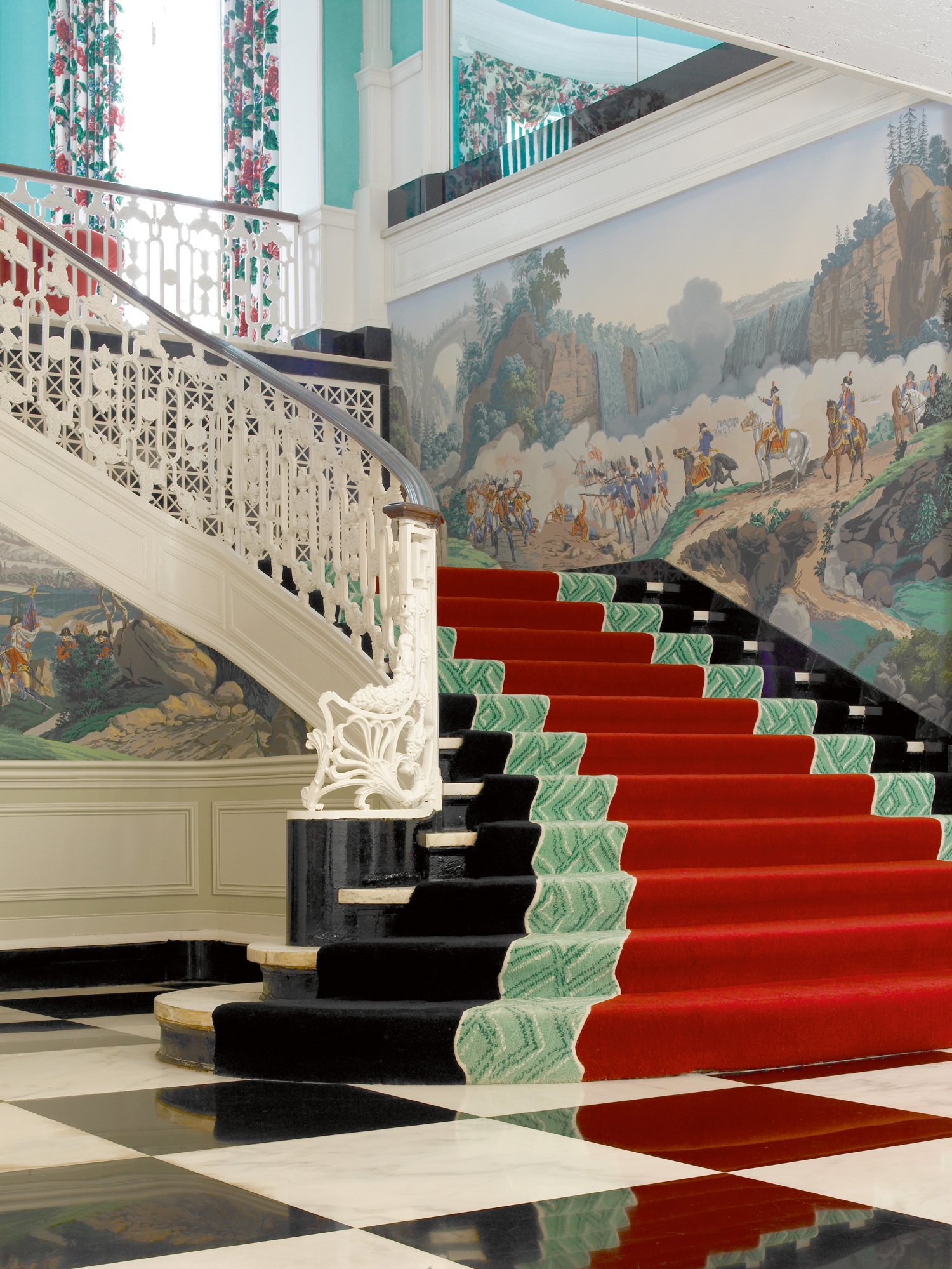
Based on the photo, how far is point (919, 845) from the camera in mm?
5168

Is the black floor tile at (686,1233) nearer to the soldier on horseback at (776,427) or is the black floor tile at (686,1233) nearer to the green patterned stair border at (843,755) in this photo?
the green patterned stair border at (843,755)

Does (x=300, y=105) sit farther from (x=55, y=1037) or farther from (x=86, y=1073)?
(x=86, y=1073)

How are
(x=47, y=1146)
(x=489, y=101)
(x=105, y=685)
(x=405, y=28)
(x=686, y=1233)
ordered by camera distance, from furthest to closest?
(x=405, y=28), (x=489, y=101), (x=105, y=685), (x=47, y=1146), (x=686, y=1233)

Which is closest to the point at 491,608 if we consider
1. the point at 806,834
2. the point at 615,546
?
the point at 615,546

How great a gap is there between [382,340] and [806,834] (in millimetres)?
5565

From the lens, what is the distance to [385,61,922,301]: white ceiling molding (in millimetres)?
6801

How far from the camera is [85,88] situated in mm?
10914

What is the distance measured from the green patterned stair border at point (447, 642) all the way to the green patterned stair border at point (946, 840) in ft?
6.50

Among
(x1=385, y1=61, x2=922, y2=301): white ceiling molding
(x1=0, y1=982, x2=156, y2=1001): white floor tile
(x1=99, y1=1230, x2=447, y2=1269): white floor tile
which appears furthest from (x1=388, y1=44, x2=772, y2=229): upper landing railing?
(x1=99, y1=1230, x2=447, y2=1269): white floor tile

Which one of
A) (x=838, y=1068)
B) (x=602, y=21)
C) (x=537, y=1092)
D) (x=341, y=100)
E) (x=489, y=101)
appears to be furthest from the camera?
(x=341, y=100)

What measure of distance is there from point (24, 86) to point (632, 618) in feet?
22.3

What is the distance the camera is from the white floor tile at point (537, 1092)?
3338 mm

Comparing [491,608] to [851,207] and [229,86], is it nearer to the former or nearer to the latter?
[851,207]

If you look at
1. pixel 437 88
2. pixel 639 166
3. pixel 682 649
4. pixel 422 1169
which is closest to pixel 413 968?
pixel 422 1169
